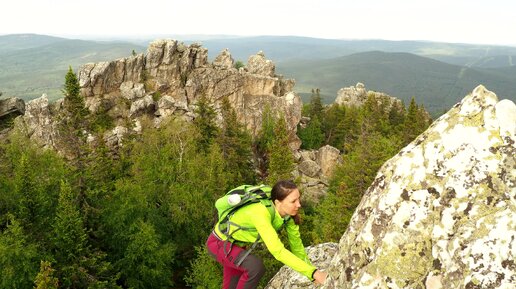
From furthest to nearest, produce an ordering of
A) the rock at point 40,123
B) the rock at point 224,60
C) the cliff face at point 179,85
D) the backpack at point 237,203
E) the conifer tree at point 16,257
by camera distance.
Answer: the rock at point 224,60 → the cliff face at point 179,85 → the rock at point 40,123 → the conifer tree at point 16,257 → the backpack at point 237,203

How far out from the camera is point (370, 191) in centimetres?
641

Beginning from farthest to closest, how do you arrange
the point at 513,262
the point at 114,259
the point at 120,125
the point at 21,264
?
the point at 120,125, the point at 114,259, the point at 21,264, the point at 513,262

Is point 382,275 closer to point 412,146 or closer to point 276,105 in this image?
point 412,146

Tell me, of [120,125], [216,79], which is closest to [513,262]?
[120,125]

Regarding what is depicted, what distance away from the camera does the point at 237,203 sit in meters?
6.77

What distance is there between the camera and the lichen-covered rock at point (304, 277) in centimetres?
857

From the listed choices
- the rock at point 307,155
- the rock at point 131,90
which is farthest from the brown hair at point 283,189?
the rock at point 307,155

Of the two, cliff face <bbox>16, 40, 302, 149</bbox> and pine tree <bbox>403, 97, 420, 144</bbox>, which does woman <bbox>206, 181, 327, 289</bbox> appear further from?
pine tree <bbox>403, 97, 420, 144</bbox>

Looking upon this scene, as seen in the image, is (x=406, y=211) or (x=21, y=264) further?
(x=21, y=264)

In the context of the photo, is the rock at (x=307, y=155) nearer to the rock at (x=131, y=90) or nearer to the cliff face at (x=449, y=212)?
the rock at (x=131, y=90)

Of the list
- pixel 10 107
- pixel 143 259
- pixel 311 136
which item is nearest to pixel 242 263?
pixel 143 259

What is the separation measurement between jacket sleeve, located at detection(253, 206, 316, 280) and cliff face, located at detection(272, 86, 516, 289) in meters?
0.54

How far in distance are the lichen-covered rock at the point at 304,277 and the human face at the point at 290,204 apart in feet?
7.45

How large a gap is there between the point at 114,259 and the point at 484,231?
101 ft
